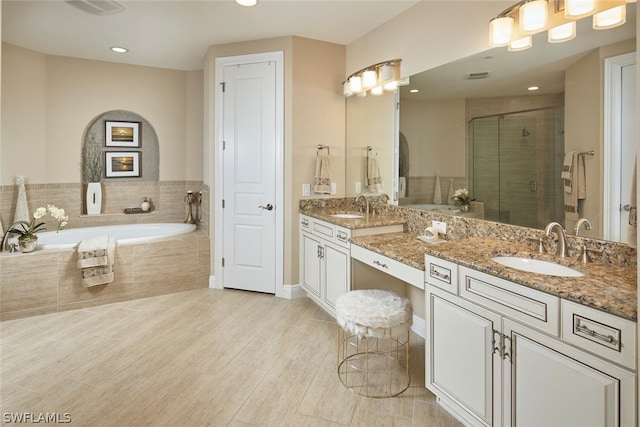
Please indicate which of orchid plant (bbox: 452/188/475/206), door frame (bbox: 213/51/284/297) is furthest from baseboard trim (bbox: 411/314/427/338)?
door frame (bbox: 213/51/284/297)

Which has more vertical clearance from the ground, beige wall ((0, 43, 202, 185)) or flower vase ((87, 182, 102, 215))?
beige wall ((0, 43, 202, 185))

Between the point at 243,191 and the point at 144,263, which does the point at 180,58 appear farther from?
the point at 144,263

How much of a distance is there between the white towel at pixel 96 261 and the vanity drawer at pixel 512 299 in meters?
3.15

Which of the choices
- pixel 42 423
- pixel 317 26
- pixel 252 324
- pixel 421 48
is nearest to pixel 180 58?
pixel 317 26

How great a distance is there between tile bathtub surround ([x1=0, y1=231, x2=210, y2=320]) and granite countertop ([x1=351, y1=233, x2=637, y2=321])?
2.27 metres

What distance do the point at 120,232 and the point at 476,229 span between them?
4059mm

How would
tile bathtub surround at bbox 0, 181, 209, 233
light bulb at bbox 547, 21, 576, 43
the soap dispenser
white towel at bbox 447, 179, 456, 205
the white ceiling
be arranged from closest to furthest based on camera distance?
light bulb at bbox 547, 21, 576, 43, white towel at bbox 447, 179, 456, 205, the white ceiling, tile bathtub surround at bbox 0, 181, 209, 233, the soap dispenser

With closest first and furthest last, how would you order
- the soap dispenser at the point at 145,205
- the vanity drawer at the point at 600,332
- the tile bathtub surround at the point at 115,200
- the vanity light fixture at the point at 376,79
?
the vanity drawer at the point at 600,332 → the vanity light fixture at the point at 376,79 → the tile bathtub surround at the point at 115,200 → the soap dispenser at the point at 145,205

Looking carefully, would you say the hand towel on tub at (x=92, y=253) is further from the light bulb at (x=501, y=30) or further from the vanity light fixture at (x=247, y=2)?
the light bulb at (x=501, y=30)

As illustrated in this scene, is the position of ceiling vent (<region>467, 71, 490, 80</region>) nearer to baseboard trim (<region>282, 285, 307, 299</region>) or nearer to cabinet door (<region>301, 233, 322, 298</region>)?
cabinet door (<region>301, 233, 322, 298</region>)

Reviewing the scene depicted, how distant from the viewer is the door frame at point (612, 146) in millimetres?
1657

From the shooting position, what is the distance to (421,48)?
9.23 feet

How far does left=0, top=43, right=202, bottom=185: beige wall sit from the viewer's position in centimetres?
391

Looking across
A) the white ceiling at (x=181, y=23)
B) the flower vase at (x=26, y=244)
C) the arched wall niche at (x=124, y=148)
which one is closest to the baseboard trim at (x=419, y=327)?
the white ceiling at (x=181, y=23)
